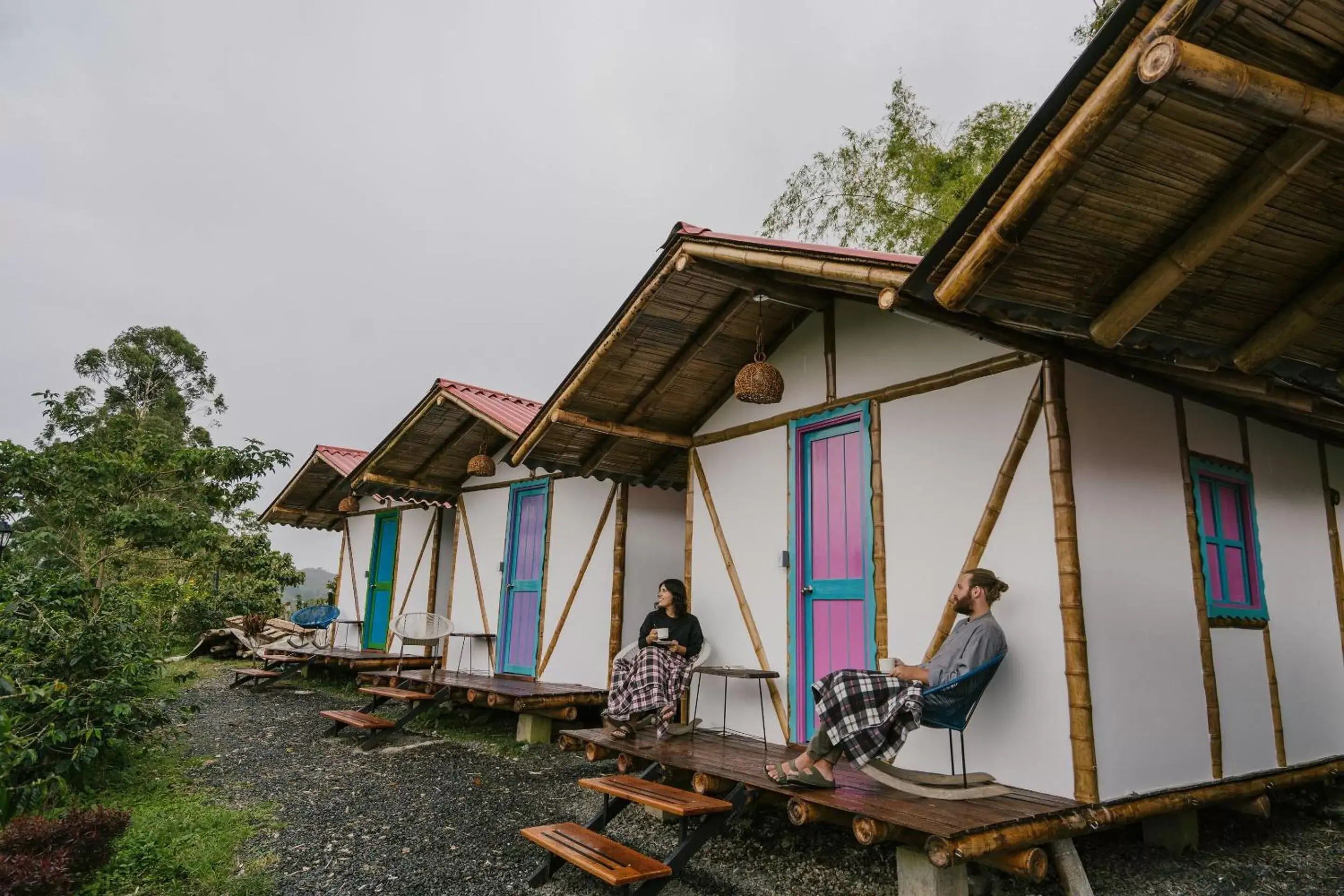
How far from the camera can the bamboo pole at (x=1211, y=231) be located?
2311 millimetres

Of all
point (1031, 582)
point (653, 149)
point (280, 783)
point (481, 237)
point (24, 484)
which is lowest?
point (280, 783)

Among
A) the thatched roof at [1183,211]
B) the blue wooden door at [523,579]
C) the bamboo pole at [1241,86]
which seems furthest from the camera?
the blue wooden door at [523,579]

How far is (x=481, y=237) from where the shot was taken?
28250 millimetres

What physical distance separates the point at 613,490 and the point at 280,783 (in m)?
3.69

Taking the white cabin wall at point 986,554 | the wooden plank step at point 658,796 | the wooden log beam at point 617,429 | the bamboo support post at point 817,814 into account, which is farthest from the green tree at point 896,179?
the bamboo support post at point 817,814

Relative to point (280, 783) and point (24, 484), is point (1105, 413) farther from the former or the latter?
point (24, 484)

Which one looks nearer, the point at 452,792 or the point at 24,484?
the point at 452,792

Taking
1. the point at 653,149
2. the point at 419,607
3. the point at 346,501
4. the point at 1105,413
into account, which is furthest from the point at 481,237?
the point at 1105,413

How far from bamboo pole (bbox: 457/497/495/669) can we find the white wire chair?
40 cm

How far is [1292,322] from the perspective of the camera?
306 cm

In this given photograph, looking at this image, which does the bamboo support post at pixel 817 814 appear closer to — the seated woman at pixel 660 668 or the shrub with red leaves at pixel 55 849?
the seated woman at pixel 660 668

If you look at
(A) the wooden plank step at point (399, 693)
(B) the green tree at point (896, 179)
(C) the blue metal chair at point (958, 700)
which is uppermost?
(B) the green tree at point (896, 179)

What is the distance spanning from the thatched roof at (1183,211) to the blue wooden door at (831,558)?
4.89ft

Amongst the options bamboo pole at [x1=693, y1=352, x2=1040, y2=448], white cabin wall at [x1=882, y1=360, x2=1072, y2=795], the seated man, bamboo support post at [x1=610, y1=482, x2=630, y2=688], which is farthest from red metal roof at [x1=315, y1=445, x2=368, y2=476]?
the seated man
